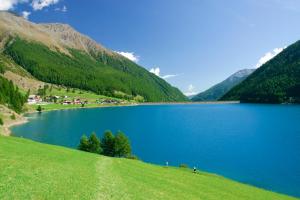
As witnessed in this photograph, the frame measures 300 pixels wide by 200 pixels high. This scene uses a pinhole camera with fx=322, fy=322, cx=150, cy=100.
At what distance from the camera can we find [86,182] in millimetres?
31328

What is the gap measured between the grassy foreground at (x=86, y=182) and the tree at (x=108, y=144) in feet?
132

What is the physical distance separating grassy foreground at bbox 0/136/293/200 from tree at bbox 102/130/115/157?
40.4 meters

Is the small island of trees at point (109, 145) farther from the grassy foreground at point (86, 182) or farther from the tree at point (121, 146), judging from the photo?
the grassy foreground at point (86, 182)

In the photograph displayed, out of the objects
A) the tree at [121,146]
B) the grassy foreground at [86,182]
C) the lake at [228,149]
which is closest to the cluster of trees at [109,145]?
the tree at [121,146]

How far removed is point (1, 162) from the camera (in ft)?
A: 111

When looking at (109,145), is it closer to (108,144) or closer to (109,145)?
(109,145)

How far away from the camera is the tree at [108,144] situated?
8688 cm

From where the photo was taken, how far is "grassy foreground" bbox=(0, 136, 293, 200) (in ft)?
88.9

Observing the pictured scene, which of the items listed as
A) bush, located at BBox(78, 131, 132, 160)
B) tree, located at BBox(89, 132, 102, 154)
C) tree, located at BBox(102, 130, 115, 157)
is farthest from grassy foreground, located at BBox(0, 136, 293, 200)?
tree, located at BBox(102, 130, 115, 157)

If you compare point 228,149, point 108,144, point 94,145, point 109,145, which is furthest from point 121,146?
point 228,149

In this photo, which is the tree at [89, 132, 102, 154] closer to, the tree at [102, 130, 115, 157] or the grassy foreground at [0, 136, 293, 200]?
the tree at [102, 130, 115, 157]

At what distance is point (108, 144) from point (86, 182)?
56.4 meters

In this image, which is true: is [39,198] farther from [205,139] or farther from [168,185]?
[205,139]

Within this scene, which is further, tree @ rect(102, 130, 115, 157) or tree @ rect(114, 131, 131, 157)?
tree @ rect(102, 130, 115, 157)
